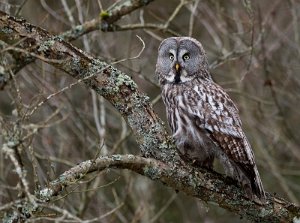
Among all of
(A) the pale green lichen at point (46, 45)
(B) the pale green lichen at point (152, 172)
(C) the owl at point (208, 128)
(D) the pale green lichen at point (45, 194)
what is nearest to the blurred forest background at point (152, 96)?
(C) the owl at point (208, 128)

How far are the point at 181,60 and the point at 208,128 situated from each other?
89cm

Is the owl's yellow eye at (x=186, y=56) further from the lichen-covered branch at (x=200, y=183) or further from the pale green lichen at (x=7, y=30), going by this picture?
the pale green lichen at (x=7, y=30)

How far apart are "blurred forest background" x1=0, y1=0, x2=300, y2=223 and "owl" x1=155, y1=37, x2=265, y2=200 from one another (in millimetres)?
1220

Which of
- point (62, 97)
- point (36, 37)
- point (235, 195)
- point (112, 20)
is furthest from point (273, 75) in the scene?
point (36, 37)

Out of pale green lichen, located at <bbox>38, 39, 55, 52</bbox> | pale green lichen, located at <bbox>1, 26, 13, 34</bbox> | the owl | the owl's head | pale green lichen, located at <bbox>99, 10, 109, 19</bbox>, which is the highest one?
pale green lichen, located at <bbox>99, 10, 109, 19</bbox>

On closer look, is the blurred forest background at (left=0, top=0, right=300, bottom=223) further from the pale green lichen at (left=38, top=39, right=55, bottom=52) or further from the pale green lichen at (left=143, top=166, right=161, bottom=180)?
the pale green lichen at (left=38, top=39, right=55, bottom=52)

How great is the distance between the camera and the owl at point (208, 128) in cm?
487

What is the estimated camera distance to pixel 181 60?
18.7 feet

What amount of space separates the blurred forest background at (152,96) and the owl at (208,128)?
122 cm

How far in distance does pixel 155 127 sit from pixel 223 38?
433cm

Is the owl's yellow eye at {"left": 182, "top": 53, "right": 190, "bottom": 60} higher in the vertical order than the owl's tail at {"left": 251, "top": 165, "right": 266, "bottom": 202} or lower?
higher

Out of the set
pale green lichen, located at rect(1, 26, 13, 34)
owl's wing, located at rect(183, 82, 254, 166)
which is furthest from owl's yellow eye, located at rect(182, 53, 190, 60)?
pale green lichen, located at rect(1, 26, 13, 34)

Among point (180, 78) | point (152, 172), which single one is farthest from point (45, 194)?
point (180, 78)

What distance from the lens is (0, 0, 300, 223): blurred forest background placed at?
712 cm
